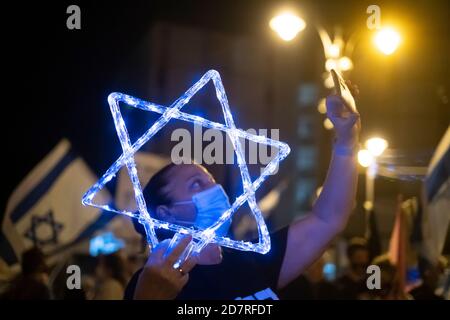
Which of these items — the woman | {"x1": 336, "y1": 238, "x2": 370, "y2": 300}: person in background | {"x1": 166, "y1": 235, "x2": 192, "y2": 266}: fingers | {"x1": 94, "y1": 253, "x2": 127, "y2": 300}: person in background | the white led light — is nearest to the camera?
{"x1": 166, "y1": 235, "x2": 192, "y2": 266}: fingers

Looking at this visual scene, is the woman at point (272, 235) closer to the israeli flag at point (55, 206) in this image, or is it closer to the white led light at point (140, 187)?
the white led light at point (140, 187)

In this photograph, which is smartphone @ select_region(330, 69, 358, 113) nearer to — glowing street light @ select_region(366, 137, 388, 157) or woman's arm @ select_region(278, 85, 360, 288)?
woman's arm @ select_region(278, 85, 360, 288)

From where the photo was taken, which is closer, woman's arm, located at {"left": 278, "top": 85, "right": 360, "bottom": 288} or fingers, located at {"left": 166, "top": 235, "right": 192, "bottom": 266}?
fingers, located at {"left": 166, "top": 235, "right": 192, "bottom": 266}

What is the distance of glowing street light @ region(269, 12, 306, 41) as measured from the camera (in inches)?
253

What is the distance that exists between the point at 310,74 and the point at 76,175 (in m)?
34.6

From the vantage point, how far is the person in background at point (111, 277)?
5.14 meters

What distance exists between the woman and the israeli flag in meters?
3.42

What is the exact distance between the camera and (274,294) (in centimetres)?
→ 268

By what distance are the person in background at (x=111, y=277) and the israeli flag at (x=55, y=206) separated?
1.09 m

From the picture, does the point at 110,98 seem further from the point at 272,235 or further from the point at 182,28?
the point at 182,28

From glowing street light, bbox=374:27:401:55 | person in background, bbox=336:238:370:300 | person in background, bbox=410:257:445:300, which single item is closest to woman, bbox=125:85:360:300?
person in background, bbox=410:257:445:300

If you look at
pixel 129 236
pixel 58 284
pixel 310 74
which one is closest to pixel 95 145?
pixel 310 74

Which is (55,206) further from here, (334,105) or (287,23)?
(334,105)

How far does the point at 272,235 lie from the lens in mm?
2830
